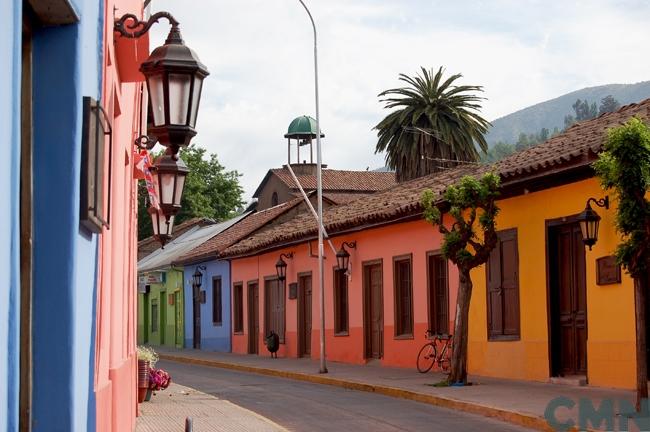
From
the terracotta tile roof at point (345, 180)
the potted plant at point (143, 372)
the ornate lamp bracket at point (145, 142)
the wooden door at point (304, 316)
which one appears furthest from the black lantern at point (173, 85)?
the terracotta tile roof at point (345, 180)

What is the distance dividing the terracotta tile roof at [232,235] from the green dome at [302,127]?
1235 cm

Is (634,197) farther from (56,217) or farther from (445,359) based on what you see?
(445,359)

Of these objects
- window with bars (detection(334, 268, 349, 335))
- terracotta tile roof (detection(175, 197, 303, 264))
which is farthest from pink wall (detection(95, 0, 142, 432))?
terracotta tile roof (detection(175, 197, 303, 264))

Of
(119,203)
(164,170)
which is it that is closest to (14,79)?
(119,203)

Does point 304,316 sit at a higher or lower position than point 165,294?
lower

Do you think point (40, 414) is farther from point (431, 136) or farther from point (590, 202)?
point (431, 136)

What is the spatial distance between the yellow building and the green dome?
35099mm

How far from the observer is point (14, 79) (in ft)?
11.3

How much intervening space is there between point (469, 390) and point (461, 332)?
1161mm

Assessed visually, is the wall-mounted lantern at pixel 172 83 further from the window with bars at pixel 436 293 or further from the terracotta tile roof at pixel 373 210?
the window with bars at pixel 436 293

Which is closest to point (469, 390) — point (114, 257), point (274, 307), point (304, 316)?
point (114, 257)

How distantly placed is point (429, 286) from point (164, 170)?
32.2ft

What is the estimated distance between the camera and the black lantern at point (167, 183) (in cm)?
1348

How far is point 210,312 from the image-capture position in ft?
126
